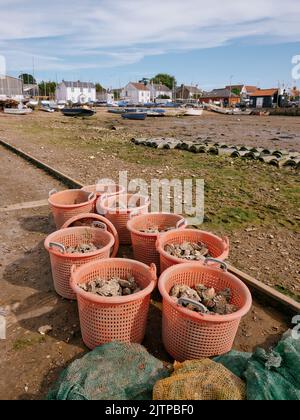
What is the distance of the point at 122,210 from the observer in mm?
4434

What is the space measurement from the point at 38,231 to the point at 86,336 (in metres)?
2.74

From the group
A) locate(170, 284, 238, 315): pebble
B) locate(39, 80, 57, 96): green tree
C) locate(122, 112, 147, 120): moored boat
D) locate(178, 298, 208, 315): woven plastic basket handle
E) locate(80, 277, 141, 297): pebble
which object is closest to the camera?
locate(178, 298, 208, 315): woven plastic basket handle

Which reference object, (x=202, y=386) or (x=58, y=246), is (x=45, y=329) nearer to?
(x=58, y=246)

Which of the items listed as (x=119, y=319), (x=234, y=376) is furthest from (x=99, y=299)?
(x=234, y=376)

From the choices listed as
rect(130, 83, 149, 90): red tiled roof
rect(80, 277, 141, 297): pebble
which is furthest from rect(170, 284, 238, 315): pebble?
rect(130, 83, 149, 90): red tiled roof

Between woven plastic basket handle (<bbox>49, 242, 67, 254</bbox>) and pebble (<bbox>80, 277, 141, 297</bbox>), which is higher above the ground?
woven plastic basket handle (<bbox>49, 242, 67, 254</bbox>)

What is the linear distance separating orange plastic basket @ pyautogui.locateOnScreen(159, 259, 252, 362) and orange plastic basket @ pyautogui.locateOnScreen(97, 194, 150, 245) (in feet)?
5.38

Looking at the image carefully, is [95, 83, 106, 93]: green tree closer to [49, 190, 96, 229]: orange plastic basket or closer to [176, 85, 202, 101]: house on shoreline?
[176, 85, 202, 101]: house on shoreline

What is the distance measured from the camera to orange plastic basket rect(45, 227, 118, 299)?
3.33 meters

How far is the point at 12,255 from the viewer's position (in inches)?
174

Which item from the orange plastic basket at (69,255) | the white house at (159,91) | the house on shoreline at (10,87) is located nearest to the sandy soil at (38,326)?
the orange plastic basket at (69,255)

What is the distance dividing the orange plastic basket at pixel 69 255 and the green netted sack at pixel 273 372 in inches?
66.2

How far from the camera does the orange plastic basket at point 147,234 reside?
12.4 feet

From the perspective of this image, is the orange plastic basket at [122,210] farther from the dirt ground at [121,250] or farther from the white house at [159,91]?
the white house at [159,91]
